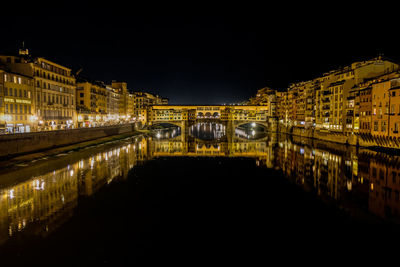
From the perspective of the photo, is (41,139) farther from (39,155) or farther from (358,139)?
(358,139)

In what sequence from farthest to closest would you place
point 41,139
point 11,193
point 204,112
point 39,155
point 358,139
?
point 204,112 → point 358,139 → point 41,139 → point 39,155 → point 11,193

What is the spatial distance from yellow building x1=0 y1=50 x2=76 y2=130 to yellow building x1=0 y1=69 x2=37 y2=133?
1789 millimetres

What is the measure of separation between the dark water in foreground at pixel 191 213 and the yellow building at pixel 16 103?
12.2 meters

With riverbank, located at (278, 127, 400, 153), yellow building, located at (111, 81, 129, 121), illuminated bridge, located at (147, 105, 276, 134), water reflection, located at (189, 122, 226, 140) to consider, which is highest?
yellow building, located at (111, 81, 129, 121)

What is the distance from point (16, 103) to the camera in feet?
134

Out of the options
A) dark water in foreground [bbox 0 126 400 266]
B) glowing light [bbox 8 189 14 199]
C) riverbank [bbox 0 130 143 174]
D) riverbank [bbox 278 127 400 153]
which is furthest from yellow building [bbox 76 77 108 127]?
riverbank [bbox 278 127 400 153]

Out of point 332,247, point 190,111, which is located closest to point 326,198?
point 332,247

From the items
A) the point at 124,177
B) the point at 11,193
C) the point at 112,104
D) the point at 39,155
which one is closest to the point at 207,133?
the point at 112,104

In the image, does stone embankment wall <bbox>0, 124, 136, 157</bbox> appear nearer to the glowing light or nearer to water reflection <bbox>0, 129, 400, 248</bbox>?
water reflection <bbox>0, 129, 400, 248</bbox>

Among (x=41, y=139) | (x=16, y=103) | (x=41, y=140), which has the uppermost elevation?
(x=16, y=103)

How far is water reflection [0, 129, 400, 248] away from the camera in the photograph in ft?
53.2

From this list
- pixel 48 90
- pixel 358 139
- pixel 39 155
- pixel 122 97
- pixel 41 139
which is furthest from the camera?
pixel 122 97

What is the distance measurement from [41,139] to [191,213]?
2713 cm

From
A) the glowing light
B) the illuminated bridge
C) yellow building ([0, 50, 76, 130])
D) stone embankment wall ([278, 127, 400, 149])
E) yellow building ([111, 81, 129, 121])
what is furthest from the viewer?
yellow building ([111, 81, 129, 121])
